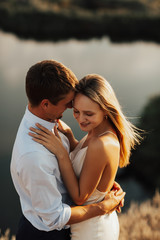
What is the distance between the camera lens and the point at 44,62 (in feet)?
6.11

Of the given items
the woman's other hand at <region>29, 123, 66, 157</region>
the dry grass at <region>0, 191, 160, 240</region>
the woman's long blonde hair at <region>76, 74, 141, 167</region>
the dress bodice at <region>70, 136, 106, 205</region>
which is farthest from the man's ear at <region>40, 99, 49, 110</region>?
the dry grass at <region>0, 191, 160, 240</region>

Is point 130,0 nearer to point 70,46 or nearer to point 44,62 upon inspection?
point 70,46

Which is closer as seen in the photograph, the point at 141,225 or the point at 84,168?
the point at 84,168

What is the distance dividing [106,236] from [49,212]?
20.7 inches

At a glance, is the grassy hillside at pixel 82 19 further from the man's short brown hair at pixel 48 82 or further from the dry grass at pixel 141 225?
the man's short brown hair at pixel 48 82

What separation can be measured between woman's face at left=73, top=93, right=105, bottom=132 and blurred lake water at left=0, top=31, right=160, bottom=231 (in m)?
8.29

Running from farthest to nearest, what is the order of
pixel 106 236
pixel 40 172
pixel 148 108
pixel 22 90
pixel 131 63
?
pixel 131 63
pixel 22 90
pixel 148 108
pixel 106 236
pixel 40 172

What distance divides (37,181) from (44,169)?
0.24ft

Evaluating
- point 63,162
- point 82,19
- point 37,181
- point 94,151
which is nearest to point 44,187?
point 37,181

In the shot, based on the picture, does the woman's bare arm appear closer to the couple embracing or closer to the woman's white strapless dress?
the couple embracing

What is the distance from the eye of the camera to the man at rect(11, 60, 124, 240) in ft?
5.68

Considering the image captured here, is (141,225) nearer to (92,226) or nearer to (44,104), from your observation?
(92,226)

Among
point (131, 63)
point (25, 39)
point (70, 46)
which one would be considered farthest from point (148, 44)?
point (25, 39)

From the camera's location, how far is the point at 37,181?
5.63 ft
